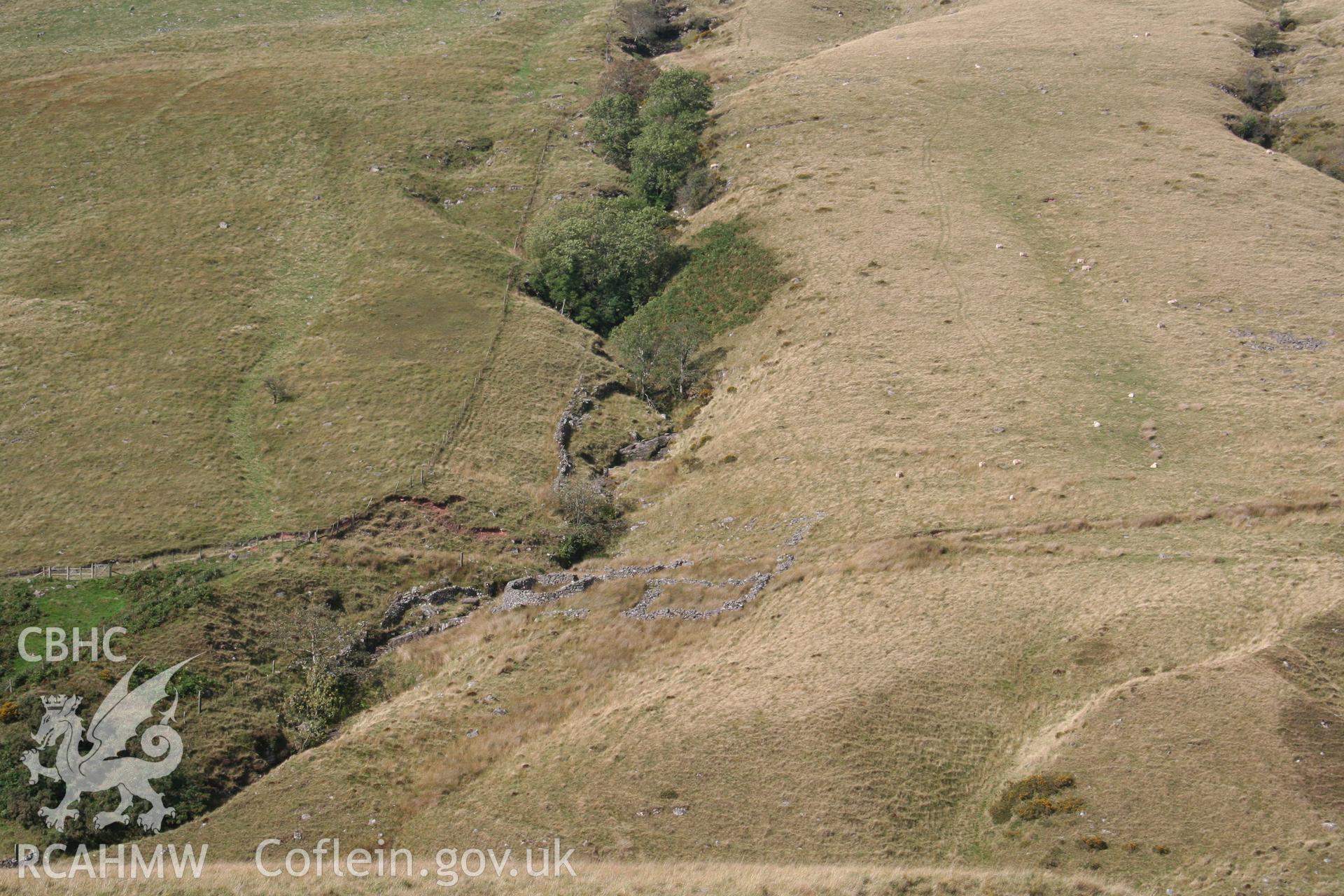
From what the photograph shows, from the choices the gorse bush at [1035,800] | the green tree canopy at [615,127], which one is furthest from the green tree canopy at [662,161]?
the gorse bush at [1035,800]

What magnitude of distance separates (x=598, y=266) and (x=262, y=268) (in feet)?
89.7

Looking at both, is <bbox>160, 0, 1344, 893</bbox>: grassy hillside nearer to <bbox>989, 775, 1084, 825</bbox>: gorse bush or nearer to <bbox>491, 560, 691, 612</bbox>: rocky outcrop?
<bbox>989, 775, 1084, 825</bbox>: gorse bush

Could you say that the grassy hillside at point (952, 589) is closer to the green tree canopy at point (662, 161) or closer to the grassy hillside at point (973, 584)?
the grassy hillside at point (973, 584)

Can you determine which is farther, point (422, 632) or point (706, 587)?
point (422, 632)

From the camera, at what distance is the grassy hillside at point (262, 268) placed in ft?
199

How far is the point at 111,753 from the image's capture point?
41438mm

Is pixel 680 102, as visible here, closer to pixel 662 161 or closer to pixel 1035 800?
pixel 662 161

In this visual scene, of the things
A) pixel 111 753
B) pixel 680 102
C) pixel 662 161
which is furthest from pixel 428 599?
pixel 680 102

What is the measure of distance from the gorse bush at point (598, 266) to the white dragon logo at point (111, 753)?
46.1 metres

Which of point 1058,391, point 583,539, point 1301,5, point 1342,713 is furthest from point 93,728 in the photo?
point 1301,5

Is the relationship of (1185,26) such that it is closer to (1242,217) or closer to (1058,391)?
(1242,217)

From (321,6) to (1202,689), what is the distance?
140447mm

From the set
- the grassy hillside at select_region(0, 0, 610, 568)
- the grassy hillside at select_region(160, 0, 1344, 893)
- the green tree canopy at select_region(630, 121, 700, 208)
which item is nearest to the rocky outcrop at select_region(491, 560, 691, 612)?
the grassy hillside at select_region(160, 0, 1344, 893)

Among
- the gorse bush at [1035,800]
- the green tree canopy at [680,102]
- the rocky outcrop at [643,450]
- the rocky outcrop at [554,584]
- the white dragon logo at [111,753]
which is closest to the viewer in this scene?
the gorse bush at [1035,800]
